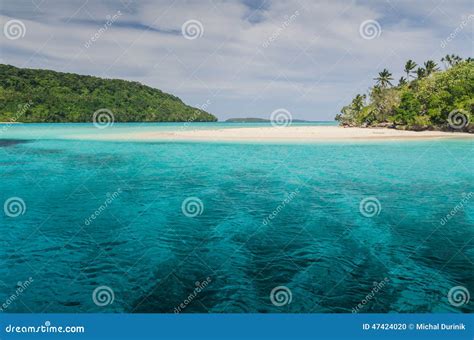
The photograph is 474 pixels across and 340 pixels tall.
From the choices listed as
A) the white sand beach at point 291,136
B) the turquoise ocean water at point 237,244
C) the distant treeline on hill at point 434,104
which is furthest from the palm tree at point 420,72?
the turquoise ocean water at point 237,244

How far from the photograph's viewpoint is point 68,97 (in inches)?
5492

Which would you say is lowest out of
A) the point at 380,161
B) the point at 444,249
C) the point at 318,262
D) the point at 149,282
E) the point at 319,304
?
the point at 149,282

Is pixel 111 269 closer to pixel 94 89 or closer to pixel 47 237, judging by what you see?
pixel 47 237

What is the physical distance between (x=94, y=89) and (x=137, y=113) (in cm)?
2106

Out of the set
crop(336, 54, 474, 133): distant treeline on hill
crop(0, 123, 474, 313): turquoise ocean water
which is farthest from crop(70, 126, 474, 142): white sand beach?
crop(0, 123, 474, 313): turquoise ocean water

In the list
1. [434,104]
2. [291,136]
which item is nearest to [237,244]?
[291,136]

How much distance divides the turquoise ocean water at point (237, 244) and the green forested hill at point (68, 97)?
Result: 94.0 meters

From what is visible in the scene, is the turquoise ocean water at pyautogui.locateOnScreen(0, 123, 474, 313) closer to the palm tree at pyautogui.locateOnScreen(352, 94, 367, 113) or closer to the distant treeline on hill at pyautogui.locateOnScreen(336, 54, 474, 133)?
the distant treeline on hill at pyautogui.locateOnScreen(336, 54, 474, 133)

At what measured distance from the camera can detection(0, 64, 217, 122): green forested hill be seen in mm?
117750

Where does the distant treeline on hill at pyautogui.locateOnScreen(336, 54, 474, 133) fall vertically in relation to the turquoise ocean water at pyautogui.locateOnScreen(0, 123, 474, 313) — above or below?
above

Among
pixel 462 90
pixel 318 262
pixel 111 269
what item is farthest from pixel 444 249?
pixel 462 90

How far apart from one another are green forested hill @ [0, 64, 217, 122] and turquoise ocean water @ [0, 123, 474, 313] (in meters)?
94.0

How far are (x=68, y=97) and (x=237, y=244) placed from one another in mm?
150242

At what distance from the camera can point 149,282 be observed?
812cm
